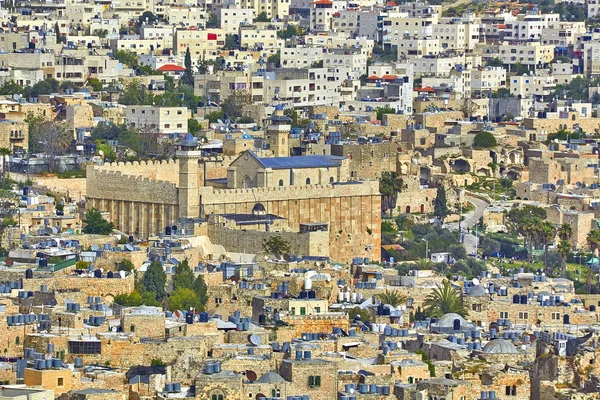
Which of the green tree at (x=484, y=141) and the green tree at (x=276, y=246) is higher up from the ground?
the green tree at (x=276, y=246)

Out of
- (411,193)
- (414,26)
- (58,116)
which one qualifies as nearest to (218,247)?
(411,193)

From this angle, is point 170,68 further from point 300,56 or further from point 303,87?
point 300,56

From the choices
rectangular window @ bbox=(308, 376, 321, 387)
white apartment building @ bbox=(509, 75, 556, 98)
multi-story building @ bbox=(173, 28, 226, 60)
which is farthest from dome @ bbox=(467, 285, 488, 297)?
multi-story building @ bbox=(173, 28, 226, 60)

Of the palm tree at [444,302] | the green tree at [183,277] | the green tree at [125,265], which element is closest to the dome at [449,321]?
the palm tree at [444,302]

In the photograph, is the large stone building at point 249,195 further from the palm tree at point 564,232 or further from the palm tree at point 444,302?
the palm tree at point 444,302

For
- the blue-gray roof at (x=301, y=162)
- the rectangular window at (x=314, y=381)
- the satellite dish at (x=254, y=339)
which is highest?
the rectangular window at (x=314, y=381)

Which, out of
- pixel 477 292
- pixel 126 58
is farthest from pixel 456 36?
pixel 477 292

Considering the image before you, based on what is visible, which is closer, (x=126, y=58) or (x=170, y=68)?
(x=170, y=68)

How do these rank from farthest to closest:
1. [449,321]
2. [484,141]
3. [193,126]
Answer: [484,141], [193,126], [449,321]
